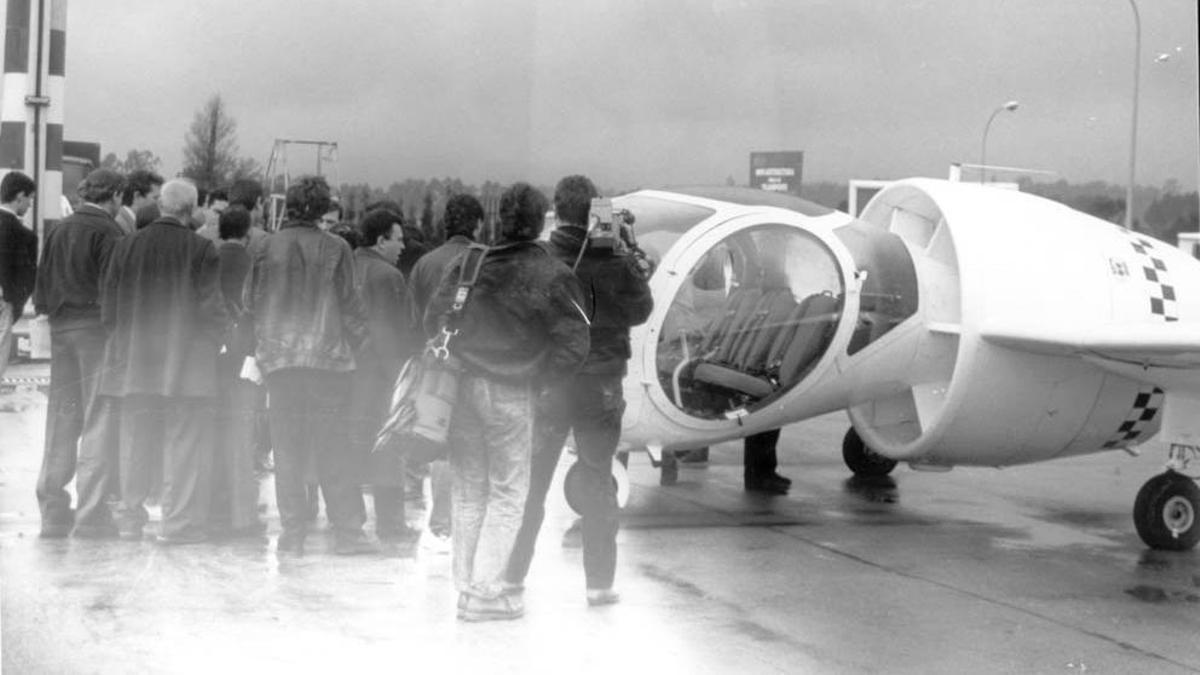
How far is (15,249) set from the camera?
25.1ft

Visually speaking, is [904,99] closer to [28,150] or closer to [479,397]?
[479,397]

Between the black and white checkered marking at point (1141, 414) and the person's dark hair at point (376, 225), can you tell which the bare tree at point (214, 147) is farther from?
the black and white checkered marking at point (1141, 414)

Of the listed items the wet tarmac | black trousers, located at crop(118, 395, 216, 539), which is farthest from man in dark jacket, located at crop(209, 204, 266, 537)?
the wet tarmac

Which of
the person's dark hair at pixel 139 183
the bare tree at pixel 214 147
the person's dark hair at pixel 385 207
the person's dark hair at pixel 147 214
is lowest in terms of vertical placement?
the person's dark hair at pixel 147 214

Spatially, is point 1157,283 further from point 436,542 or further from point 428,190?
point 428,190

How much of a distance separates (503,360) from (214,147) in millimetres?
1351

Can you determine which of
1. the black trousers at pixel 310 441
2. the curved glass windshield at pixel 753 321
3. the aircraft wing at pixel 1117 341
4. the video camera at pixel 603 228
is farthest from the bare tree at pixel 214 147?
the aircraft wing at pixel 1117 341

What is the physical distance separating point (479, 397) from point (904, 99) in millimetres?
2830

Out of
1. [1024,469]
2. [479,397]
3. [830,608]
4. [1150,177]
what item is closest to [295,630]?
[479,397]

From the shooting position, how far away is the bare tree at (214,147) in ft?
19.4

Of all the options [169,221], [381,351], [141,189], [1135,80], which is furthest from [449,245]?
[1135,80]

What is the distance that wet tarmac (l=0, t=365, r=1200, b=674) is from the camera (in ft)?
18.3

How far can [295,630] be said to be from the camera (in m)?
5.79

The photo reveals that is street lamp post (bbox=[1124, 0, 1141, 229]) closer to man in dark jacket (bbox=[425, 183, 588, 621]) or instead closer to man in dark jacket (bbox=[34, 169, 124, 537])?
man in dark jacket (bbox=[425, 183, 588, 621])
